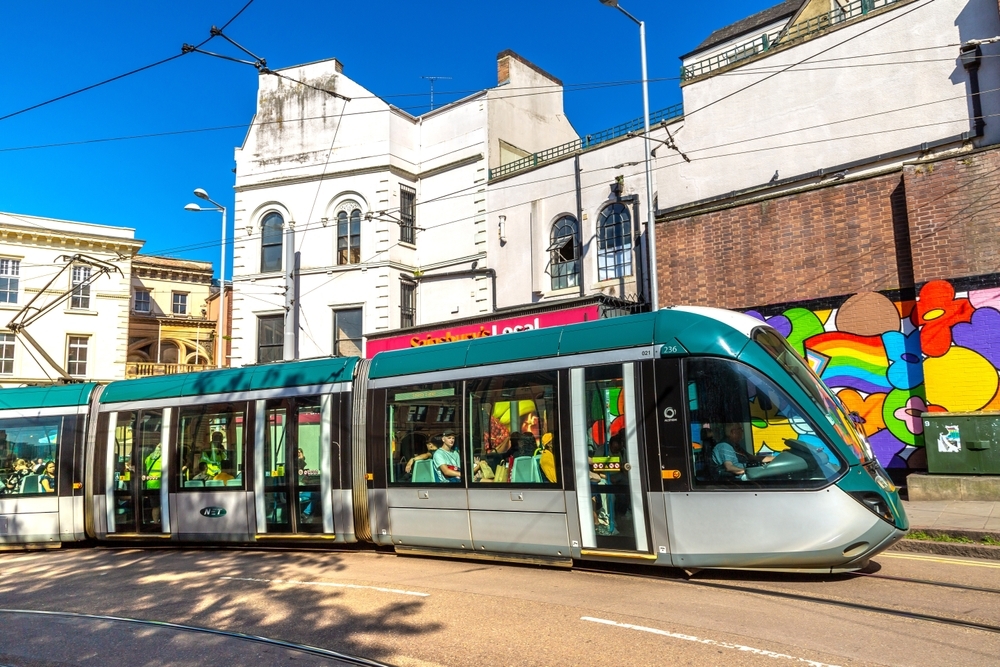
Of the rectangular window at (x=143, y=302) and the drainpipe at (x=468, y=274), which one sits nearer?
the drainpipe at (x=468, y=274)

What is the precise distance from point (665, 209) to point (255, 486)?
37.7 ft

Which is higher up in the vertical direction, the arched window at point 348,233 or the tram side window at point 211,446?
the arched window at point 348,233

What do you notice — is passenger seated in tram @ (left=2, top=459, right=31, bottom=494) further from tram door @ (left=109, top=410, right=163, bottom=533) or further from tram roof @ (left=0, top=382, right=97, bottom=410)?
tram door @ (left=109, top=410, right=163, bottom=533)

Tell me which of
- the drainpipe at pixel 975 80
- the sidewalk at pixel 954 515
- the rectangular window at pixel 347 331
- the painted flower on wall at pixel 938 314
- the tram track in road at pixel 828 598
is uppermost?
the drainpipe at pixel 975 80

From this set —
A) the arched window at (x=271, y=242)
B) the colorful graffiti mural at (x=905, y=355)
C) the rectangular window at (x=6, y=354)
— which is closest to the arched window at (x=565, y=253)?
the colorful graffiti mural at (x=905, y=355)

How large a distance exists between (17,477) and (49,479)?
0.69 metres

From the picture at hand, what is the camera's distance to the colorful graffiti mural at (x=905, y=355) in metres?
12.3

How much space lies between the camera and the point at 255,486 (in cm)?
1075

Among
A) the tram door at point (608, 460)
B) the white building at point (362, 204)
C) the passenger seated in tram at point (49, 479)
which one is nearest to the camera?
the tram door at point (608, 460)

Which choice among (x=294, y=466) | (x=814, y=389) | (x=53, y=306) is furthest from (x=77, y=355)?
(x=814, y=389)

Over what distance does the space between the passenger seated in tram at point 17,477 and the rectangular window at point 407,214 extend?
13.4m

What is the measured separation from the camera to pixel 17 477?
40.3ft

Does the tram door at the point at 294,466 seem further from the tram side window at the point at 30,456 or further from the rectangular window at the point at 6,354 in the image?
the rectangular window at the point at 6,354

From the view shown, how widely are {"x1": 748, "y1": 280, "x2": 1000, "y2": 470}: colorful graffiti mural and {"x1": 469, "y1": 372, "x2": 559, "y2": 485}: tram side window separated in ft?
24.1
